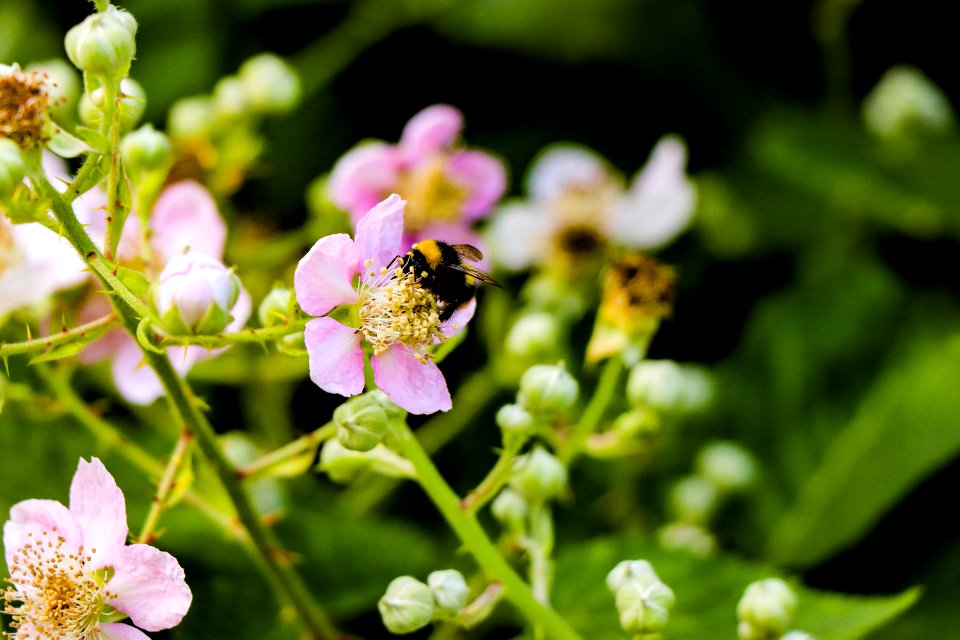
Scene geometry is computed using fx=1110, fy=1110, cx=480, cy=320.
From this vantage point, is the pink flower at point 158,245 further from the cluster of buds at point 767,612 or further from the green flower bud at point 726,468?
the green flower bud at point 726,468

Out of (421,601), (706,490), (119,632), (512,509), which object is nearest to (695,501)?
(706,490)

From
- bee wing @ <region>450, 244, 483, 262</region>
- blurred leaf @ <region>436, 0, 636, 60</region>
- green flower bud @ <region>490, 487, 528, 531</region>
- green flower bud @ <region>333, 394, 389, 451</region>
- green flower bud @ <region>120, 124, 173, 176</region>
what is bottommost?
green flower bud @ <region>490, 487, 528, 531</region>

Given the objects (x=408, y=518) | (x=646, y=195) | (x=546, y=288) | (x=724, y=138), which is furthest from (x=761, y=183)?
(x=408, y=518)

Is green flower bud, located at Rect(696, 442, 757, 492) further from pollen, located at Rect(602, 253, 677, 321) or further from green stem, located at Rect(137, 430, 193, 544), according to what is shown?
green stem, located at Rect(137, 430, 193, 544)

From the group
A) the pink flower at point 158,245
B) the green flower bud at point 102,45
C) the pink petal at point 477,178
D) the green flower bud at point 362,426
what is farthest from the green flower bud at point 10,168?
the pink petal at point 477,178

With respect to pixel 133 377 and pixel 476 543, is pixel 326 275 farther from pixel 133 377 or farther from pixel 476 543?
pixel 133 377

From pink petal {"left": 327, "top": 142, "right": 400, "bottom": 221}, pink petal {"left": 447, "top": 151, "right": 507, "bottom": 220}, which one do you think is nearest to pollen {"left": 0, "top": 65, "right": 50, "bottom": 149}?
pink petal {"left": 327, "top": 142, "right": 400, "bottom": 221}
